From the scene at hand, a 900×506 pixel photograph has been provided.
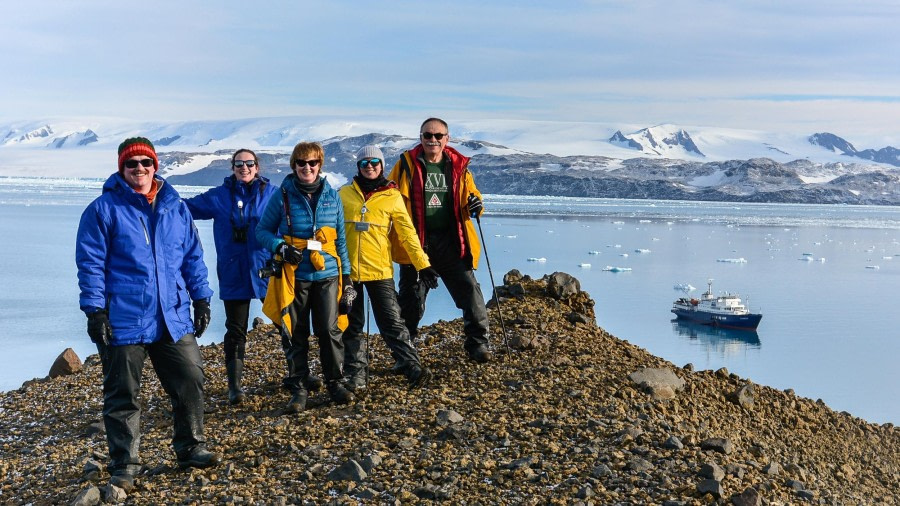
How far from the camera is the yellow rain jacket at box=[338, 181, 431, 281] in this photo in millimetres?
6184

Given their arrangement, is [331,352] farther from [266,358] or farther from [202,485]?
[266,358]

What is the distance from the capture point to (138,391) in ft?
15.1

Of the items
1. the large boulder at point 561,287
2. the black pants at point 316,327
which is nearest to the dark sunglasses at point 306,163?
the black pants at point 316,327

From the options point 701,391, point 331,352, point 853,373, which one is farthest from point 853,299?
point 331,352

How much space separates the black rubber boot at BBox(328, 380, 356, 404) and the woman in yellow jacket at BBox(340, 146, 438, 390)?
27 cm

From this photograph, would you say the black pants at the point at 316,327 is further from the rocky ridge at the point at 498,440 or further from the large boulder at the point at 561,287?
the large boulder at the point at 561,287

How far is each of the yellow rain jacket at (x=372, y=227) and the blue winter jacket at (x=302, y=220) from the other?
30 cm

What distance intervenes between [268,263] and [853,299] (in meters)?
30.6

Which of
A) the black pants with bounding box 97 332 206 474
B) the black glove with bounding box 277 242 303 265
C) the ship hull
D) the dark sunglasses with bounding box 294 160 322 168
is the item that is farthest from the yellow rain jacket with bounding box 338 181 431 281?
the ship hull

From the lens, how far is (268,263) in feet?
18.8

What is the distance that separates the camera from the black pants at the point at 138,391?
454cm

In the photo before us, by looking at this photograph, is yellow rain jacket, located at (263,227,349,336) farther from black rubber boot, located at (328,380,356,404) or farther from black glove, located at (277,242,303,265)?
black rubber boot, located at (328,380,356,404)

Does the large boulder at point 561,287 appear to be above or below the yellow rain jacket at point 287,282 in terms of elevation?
below

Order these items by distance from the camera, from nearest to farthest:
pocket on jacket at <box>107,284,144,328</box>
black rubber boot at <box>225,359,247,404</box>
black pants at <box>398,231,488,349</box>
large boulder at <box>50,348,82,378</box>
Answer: pocket on jacket at <box>107,284,144,328</box>, black rubber boot at <box>225,359,247,404</box>, black pants at <box>398,231,488,349</box>, large boulder at <box>50,348,82,378</box>
